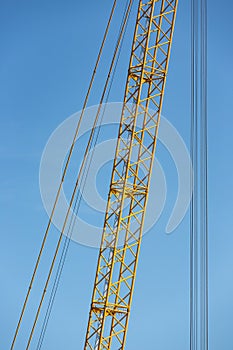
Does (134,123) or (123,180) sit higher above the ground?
(134,123)

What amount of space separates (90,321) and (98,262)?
2.85m

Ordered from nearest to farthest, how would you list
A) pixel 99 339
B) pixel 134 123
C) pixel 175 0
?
pixel 99 339 → pixel 134 123 → pixel 175 0

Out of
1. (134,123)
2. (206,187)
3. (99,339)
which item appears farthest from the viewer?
(206,187)

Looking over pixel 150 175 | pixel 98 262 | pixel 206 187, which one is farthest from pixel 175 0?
pixel 98 262

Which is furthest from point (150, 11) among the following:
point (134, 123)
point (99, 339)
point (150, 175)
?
point (99, 339)

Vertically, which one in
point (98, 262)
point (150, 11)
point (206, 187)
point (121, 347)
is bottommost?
point (121, 347)

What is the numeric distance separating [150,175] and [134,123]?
111 inches

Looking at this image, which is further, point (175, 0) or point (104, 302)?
point (175, 0)

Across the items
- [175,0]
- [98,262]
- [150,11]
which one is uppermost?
[175,0]

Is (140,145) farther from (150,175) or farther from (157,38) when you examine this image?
(157,38)

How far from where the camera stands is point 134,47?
25469 millimetres

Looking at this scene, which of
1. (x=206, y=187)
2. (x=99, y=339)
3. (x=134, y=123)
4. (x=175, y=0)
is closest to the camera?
(x=99, y=339)

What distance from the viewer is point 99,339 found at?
22891mm

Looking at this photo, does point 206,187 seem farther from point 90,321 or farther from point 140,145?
point 90,321
